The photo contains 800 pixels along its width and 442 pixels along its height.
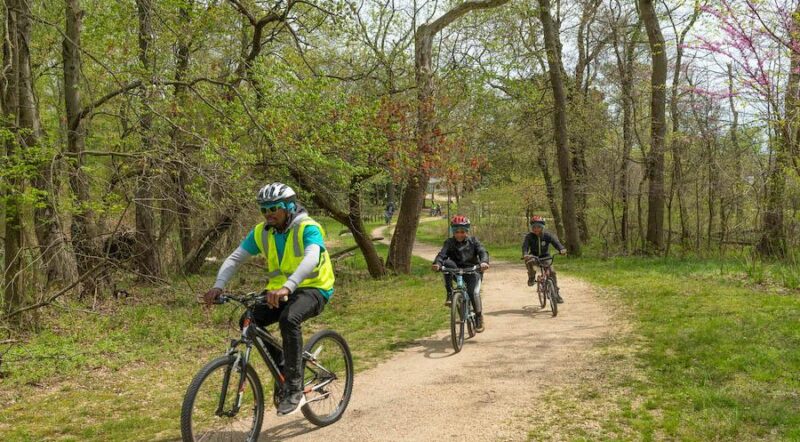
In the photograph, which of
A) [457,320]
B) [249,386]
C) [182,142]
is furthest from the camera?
[182,142]

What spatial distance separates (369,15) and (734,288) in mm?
13257

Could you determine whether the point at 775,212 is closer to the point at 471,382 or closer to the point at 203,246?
the point at 471,382

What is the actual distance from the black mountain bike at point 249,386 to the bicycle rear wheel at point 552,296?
6006 mm

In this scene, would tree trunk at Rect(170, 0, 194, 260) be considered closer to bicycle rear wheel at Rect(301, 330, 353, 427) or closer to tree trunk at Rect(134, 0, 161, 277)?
tree trunk at Rect(134, 0, 161, 277)

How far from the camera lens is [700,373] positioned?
6457 mm

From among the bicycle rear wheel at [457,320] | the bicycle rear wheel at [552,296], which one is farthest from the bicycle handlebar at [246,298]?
the bicycle rear wheel at [552,296]

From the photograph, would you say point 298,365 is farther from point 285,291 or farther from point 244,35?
point 244,35

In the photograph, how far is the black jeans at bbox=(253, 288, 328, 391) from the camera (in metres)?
4.63

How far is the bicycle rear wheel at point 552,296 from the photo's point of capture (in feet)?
35.1

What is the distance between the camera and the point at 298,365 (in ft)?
15.6

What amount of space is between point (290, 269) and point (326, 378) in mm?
1179

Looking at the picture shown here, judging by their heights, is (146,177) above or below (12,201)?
above

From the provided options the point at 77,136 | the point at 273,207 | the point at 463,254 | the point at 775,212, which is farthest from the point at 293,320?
the point at 775,212

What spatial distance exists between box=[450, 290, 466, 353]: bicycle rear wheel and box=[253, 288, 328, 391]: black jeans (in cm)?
358
